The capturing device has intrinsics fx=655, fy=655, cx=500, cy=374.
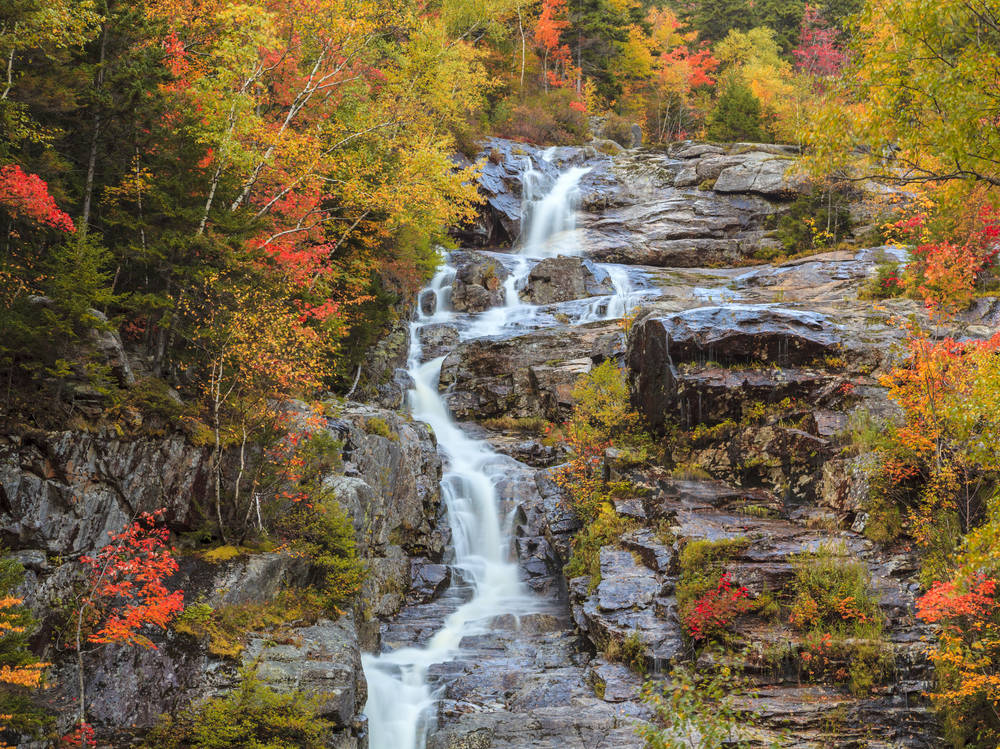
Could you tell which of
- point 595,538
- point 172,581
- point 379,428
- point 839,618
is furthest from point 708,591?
point 172,581

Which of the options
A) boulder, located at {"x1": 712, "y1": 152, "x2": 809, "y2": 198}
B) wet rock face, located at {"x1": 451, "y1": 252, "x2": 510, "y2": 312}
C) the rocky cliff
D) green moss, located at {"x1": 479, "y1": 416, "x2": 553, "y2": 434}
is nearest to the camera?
the rocky cliff

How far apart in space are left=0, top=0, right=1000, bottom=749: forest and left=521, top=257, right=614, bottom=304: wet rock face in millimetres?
8407

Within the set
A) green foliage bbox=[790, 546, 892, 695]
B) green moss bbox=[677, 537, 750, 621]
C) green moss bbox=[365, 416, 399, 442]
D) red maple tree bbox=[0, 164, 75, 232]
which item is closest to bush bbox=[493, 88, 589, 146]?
green moss bbox=[365, 416, 399, 442]

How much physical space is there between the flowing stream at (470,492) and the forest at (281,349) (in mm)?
1254

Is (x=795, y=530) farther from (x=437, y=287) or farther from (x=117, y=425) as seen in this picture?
(x=437, y=287)

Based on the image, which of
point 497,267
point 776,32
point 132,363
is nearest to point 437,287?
point 497,267

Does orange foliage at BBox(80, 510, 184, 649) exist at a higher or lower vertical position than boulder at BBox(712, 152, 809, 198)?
lower

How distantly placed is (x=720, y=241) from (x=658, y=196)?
16.6 feet

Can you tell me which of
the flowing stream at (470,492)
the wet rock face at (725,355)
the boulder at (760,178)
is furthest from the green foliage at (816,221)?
the wet rock face at (725,355)

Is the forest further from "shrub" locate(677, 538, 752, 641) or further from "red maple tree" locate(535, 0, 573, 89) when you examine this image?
"red maple tree" locate(535, 0, 573, 89)

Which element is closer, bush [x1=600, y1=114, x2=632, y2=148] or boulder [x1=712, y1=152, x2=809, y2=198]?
boulder [x1=712, y1=152, x2=809, y2=198]

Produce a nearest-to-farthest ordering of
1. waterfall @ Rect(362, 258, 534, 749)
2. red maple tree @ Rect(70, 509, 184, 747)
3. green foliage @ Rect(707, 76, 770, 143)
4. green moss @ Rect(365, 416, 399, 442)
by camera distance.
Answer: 1. red maple tree @ Rect(70, 509, 184, 747)
2. waterfall @ Rect(362, 258, 534, 749)
3. green moss @ Rect(365, 416, 399, 442)
4. green foliage @ Rect(707, 76, 770, 143)

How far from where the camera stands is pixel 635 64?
4769cm

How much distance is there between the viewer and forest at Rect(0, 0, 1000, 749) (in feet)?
23.6
